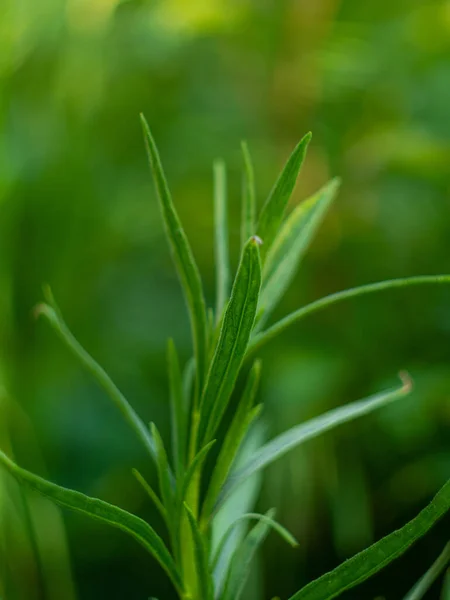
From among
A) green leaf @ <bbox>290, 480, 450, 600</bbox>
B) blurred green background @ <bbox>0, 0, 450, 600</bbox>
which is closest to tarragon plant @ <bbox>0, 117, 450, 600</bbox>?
green leaf @ <bbox>290, 480, 450, 600</bbox>

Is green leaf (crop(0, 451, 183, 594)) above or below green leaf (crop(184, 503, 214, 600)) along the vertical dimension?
above

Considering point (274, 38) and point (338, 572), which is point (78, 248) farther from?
point (338, 572)

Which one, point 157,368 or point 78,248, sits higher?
point 78,248

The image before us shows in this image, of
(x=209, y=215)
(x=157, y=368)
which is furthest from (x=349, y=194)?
(x=157, y=368)

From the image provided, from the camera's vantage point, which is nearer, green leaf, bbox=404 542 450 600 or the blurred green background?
green leaf, bbox=404 542 450 600

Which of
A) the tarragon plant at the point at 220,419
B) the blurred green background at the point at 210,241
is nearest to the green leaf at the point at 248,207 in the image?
the tarragon plant at the point at 220,419

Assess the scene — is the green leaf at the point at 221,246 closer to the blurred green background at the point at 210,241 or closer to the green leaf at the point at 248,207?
the green leaf at the point at 248,207

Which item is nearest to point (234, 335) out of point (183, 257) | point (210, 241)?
point (183, 257)

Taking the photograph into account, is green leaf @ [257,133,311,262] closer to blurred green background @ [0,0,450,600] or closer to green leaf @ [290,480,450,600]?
green leaf @ [290,480,450,600]
